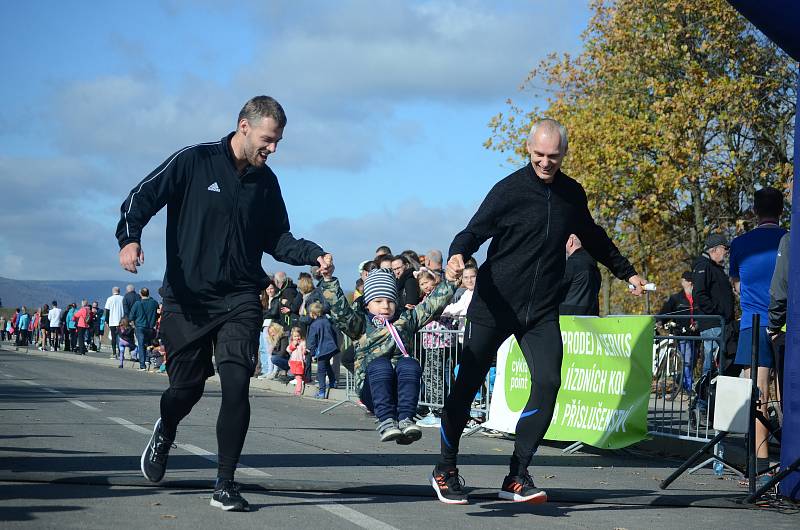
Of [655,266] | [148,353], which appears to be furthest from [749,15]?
[655,266]

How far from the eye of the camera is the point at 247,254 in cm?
653

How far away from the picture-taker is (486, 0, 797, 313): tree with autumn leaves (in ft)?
105

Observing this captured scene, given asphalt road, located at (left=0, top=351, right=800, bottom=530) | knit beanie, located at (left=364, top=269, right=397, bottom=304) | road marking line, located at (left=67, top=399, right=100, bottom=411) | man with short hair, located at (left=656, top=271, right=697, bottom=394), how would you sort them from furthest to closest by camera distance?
road marking line, located at (left=67, top=399, right=100, bottom=411)
man with short hair, located at (left=656, top=271, right=697, bottom=394)
knit beanie, located at (left=364, top=269, right=397, bottom=304)
asphalt road, located at (left=0, top=351, right=800, bottom=530)

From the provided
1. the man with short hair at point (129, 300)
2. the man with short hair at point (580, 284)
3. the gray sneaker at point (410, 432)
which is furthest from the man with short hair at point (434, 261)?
the man with short hair at point (129, 300)

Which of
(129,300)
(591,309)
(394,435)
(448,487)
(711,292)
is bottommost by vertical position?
(448,487)

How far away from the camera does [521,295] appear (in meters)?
6.84

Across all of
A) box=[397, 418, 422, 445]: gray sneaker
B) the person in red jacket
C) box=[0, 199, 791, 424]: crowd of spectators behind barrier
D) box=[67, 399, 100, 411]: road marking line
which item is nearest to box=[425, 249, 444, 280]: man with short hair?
box=[0, 199, 791, 424]: crowd of spectators behind barrier

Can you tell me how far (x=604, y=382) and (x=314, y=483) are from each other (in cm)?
434

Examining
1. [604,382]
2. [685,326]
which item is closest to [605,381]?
[604,382]

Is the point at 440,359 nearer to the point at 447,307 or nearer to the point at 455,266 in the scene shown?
the point at 447,307

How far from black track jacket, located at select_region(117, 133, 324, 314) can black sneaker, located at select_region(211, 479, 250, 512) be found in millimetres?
960

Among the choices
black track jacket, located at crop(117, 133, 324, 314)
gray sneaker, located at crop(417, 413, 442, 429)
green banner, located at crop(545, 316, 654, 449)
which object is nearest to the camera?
black track jacket, located at crop(117, 133, 324, 314)

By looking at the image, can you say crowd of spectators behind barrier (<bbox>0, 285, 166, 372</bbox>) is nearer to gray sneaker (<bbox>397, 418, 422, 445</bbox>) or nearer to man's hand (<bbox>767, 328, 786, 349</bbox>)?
gray sneaker (<bbox>397, 418, 422, 445</bbox>)

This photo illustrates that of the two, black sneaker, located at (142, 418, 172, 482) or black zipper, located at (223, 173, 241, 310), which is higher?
black zipper, located at (223, 173, 241, 310)
